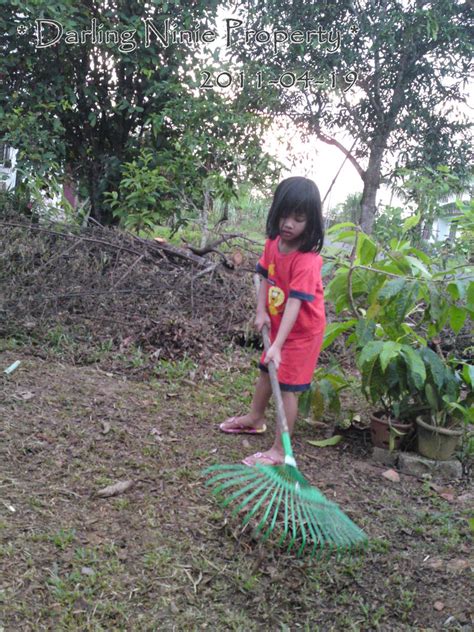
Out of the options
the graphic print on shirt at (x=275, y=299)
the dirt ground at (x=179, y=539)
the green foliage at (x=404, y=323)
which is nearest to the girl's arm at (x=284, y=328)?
the graphic print on shirt at (x=275, y=299)

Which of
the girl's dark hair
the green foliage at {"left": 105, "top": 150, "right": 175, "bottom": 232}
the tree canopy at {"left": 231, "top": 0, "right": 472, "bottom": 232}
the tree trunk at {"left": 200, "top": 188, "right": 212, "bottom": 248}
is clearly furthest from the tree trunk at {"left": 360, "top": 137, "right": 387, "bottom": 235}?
the girl's dark hair

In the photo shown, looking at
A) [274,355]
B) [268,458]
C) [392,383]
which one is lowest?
[268,458]

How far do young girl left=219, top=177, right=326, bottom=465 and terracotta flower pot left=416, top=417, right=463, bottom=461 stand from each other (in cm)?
61

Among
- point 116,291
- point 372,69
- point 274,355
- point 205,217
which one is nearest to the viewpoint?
point 274,355

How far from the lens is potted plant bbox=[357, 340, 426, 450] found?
8.20ft

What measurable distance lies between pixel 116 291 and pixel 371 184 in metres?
5.68

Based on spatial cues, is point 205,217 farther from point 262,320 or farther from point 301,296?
point 301,296

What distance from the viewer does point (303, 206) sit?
251 cm

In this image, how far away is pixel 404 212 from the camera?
7547 millimetres

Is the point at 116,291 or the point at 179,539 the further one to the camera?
the point at 116,291

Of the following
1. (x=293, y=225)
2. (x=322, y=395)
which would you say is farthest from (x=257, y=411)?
(x=293, y=225)

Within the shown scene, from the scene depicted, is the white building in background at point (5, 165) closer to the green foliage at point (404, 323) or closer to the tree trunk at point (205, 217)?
the tree trunk at point (205, 217)

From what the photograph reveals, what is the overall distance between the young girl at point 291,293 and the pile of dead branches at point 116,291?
131 cm

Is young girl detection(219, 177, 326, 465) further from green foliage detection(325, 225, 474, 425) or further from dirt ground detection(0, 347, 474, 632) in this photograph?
dirt ground detection(0, 347, 474, 632)
